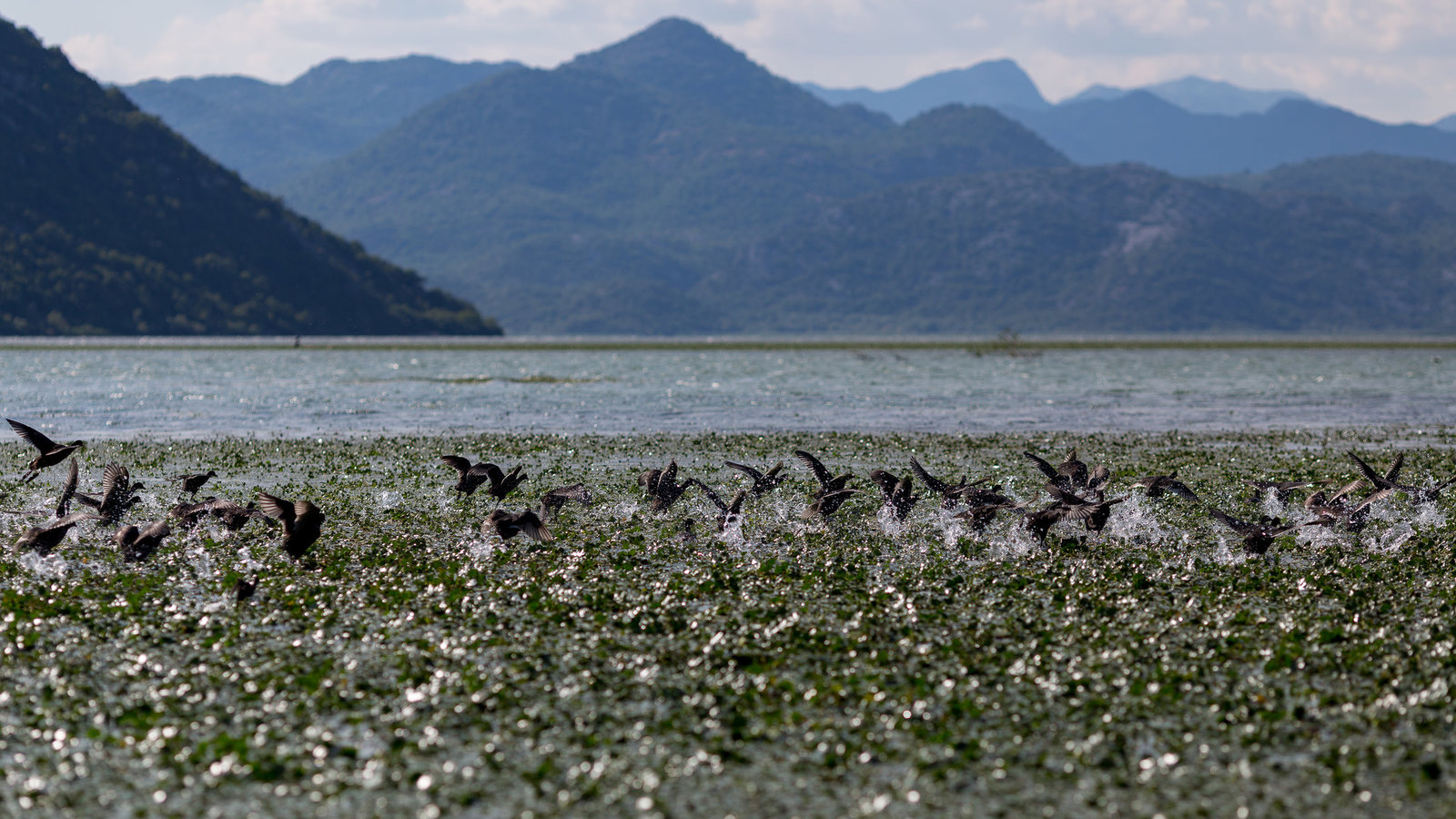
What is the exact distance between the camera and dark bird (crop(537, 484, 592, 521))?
26.7 metres

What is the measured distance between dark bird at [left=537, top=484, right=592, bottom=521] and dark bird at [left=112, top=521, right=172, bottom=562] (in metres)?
6.89

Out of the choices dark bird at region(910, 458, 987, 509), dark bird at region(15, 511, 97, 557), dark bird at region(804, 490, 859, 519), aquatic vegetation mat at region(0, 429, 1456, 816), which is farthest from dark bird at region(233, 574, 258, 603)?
dark bird at region(910, 458, 987, 509)

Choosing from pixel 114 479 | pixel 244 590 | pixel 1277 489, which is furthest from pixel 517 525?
pixel 1277 489

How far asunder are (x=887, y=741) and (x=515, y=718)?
3854mm

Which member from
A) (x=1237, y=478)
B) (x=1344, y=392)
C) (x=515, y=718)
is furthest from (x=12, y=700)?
(x=1344, y=392)

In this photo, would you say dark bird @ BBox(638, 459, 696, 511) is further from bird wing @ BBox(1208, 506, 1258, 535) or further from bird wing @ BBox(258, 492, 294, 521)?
bird wing @ BBox(1208, 506, 1258, 535)

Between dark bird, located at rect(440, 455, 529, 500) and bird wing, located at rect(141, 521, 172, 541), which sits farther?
dark bird, located at rect(440, 455, 529, 500)

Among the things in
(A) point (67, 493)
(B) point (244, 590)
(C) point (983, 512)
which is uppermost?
(C) point (983, 512)

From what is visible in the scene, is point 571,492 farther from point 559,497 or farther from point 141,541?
point 141,541

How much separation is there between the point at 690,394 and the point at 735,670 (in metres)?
62.1

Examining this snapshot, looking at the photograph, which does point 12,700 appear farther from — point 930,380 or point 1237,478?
point 930,380

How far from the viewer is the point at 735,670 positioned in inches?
659

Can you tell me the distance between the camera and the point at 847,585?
21.7 metres

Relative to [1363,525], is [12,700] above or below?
below
